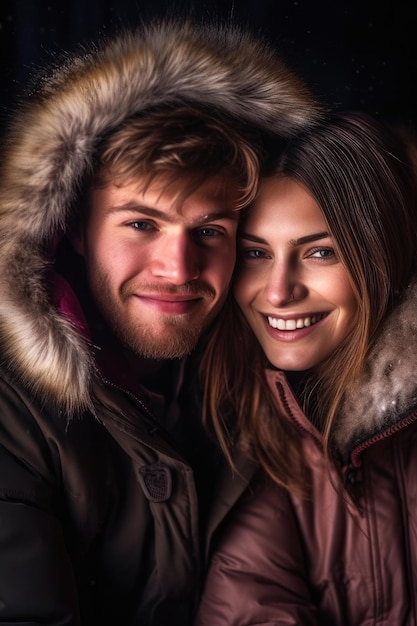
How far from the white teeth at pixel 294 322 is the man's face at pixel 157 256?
118 millimetres

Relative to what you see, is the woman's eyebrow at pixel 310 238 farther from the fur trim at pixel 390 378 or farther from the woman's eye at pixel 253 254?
the fur trim at pixel 390 378

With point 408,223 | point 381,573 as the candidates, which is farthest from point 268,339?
point 381,573

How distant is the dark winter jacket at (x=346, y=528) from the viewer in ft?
4.10

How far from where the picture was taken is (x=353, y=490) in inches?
51.3

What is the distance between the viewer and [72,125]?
1.03m

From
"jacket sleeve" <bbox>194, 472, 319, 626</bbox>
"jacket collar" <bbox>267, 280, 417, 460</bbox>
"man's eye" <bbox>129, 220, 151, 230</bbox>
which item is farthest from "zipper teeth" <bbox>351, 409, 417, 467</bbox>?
"man's eye" <bbox>129, 220, 151, 230</bbox>

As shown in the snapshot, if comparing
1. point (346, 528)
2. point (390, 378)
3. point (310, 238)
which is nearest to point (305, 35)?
point (310, 238)

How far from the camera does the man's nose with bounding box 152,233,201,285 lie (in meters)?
1.11

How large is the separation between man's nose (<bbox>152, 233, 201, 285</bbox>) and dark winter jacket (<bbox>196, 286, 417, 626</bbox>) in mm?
282

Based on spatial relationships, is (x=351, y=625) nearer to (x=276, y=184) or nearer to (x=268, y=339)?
(x=268, y=339)

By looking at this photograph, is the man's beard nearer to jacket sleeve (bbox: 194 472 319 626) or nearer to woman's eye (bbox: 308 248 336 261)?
woman's eye (bbox: 308 248 336 261)

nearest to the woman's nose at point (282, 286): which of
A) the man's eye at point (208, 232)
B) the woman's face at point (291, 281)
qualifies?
the woman's face at point (291, 281)

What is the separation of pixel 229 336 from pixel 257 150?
1.08 ft

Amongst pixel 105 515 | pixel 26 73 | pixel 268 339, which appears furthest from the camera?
pixel 268 339
